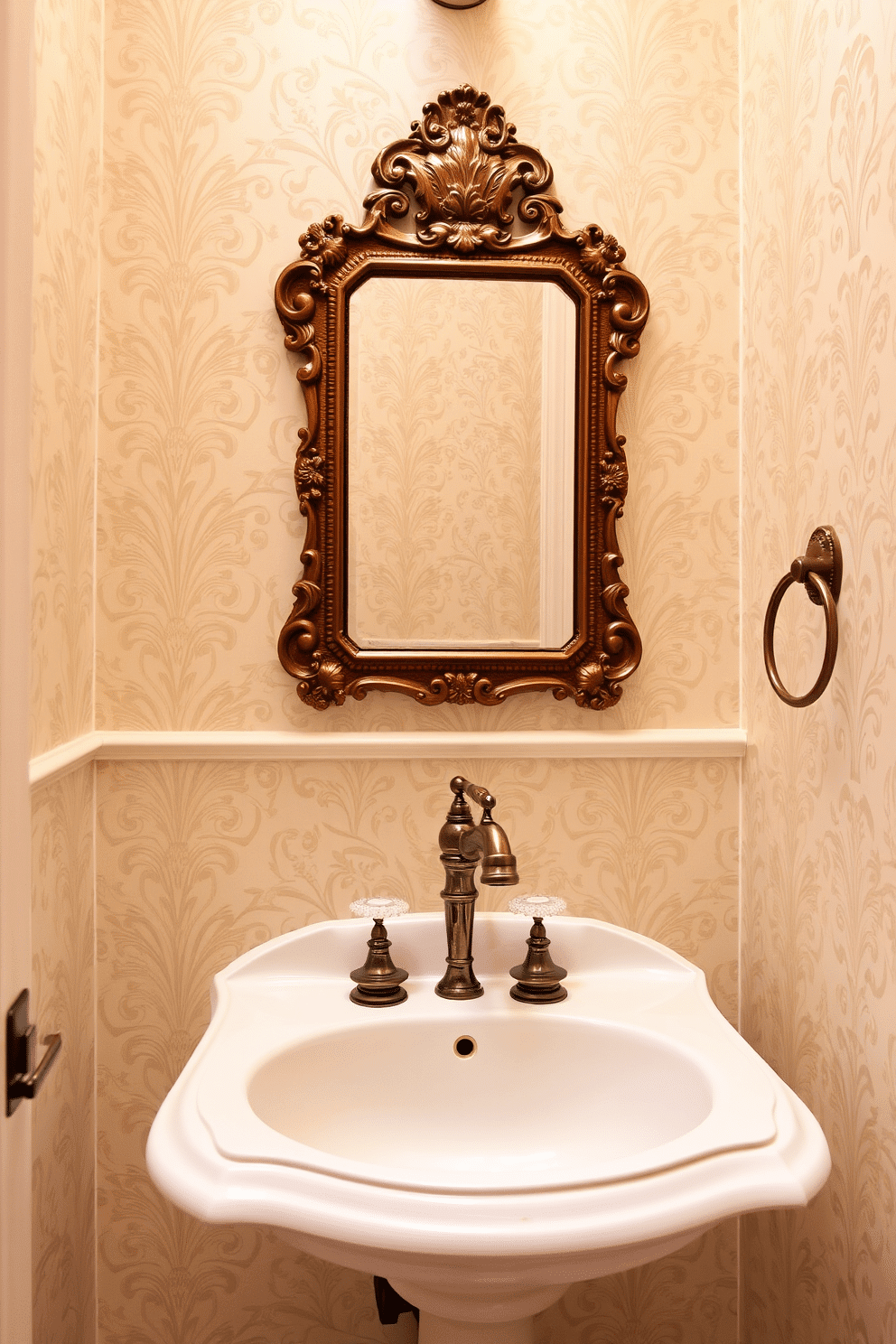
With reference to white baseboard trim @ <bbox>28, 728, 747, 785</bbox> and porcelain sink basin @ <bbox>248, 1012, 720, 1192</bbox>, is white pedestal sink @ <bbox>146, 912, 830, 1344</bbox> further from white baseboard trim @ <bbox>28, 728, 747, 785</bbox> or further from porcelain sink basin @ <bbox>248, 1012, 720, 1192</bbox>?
white baseboard trim @ <bbox>28, 728, 747, 785</bbox>

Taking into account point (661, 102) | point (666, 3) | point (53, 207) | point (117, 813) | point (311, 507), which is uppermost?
point (666, 3)

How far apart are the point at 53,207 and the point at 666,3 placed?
0.86 m

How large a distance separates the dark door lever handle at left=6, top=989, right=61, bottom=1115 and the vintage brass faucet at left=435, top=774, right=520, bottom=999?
49 cm

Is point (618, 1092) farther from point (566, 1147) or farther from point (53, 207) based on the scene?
point (53, 207)

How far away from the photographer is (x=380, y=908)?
1.14 m

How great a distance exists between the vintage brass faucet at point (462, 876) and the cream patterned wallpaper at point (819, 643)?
1.20ft

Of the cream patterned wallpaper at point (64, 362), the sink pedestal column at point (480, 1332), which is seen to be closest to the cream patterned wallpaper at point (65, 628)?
the cream patterned wallpaper at point (64, 362)

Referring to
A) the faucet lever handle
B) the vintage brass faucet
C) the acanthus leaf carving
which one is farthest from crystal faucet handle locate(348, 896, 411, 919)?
the acanthus leaf carving

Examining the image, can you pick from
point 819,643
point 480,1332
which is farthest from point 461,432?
point 480,1332

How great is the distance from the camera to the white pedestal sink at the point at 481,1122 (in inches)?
28.5

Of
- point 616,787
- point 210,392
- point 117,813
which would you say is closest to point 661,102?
point 210,392

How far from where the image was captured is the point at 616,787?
130 cm

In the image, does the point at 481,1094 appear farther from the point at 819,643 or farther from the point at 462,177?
the point at 462,177

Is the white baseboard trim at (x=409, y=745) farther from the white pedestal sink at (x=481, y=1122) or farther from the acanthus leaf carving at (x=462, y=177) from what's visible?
the acanthus leaf carving at (x=462, y=177)
